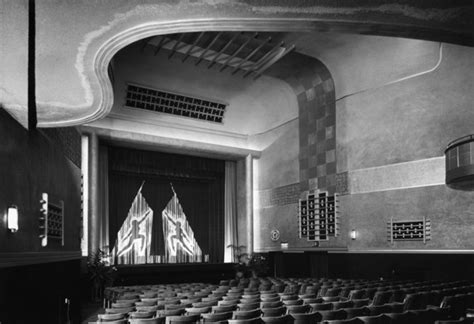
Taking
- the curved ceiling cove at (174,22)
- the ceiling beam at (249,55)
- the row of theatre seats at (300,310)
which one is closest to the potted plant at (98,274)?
the row of theatre seats at (300,310)

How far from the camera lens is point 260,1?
569 cm

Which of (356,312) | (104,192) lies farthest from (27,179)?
(104,192)

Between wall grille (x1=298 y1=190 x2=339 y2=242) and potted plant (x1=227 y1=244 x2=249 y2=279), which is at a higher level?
wall grille (x1=298 y1=190 x2=339 y2=242)

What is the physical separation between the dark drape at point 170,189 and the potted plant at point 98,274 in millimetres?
4309

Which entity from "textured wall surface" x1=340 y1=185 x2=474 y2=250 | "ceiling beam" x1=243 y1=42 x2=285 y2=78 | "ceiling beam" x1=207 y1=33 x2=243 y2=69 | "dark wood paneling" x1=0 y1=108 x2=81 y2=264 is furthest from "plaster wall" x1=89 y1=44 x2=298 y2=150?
"dark wood paneling" x1=0 y1=108 x2=81 y2=264

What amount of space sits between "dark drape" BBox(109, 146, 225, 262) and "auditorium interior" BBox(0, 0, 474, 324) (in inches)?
3.6

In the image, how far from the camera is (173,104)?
22062 millimetres

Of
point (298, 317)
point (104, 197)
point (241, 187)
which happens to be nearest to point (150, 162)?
point (104, 197)

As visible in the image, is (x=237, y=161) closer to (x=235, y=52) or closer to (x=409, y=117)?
(x=235, y=52)

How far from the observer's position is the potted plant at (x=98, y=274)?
1719cm

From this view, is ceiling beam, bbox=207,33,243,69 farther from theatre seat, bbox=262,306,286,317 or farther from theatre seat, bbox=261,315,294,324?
theatre seat, bbox=261,315,294,324

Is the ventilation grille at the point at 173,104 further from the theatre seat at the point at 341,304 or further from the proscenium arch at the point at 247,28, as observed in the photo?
the theatre seat at the point at 341,304

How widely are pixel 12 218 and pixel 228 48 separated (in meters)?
12.8

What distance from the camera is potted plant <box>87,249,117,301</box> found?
677 inches
